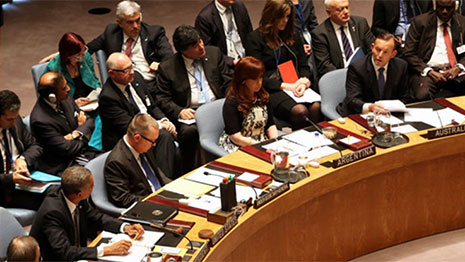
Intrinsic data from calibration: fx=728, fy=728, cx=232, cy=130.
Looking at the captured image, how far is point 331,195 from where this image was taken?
4.69 meters

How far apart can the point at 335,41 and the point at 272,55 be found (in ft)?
2.13

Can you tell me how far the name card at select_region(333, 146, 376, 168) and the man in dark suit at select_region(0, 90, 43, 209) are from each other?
1945 mm

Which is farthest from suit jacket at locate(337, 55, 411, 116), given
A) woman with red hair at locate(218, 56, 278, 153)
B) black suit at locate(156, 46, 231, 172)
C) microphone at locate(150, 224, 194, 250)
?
microphone at locate(150, 224, 194, 250)

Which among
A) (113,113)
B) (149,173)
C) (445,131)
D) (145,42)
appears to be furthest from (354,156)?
(145,42)

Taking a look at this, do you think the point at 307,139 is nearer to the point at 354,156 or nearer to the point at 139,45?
the point at 354,156

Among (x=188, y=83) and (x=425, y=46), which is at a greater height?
(x=425, y=46)

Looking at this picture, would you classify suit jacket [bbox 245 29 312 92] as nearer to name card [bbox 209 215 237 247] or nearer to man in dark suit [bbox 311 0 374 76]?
man in dark suit [bbox 311 0 374 76]

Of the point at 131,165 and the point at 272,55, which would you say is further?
the point at 272,55

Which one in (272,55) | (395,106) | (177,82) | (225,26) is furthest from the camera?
(225,26)

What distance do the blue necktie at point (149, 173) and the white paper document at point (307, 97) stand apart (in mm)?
1777

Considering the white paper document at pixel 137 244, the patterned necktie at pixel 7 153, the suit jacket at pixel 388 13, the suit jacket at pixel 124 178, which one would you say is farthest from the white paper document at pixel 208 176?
the suit jacket at pixel 388 13

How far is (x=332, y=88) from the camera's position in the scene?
19.4ft

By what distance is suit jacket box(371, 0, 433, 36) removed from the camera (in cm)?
705

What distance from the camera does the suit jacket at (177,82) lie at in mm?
5918
